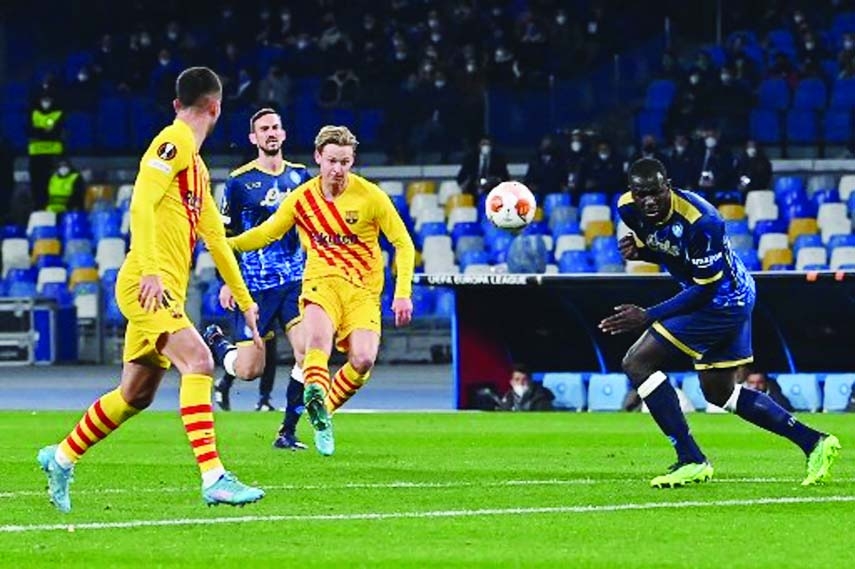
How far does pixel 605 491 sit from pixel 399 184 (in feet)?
65.2

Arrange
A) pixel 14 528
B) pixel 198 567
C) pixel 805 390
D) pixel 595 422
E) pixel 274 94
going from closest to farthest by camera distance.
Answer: pixel 198 567
pixel 14 528
pixel 595 422
pixel 805 390
pixel 274 94

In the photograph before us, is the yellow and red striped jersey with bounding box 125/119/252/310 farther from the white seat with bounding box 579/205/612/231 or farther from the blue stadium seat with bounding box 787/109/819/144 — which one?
the blue stadium seat with bounding box 787/109/819/144

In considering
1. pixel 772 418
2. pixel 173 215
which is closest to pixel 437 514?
pixel 173 215

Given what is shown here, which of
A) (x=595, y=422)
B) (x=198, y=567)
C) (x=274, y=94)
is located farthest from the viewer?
(x=274, y=94)

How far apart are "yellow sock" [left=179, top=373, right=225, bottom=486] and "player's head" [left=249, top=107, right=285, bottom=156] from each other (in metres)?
5.12

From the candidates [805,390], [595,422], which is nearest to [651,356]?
[595,422]

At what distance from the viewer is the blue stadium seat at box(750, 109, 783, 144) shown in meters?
30.9

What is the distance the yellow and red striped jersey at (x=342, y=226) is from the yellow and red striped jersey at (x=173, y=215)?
3.37 metres

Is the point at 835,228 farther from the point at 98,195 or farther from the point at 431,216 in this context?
the point at 98,195

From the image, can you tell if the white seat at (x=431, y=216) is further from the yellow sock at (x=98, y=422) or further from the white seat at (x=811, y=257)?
the yellow sock at (x=98, y=422)

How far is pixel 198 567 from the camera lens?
8.97 m

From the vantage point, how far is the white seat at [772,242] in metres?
28.3

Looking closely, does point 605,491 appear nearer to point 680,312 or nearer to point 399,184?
point 680,312

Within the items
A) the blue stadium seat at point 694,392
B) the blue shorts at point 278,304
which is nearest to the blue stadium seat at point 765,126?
the blue stadium seat at point 694,392
